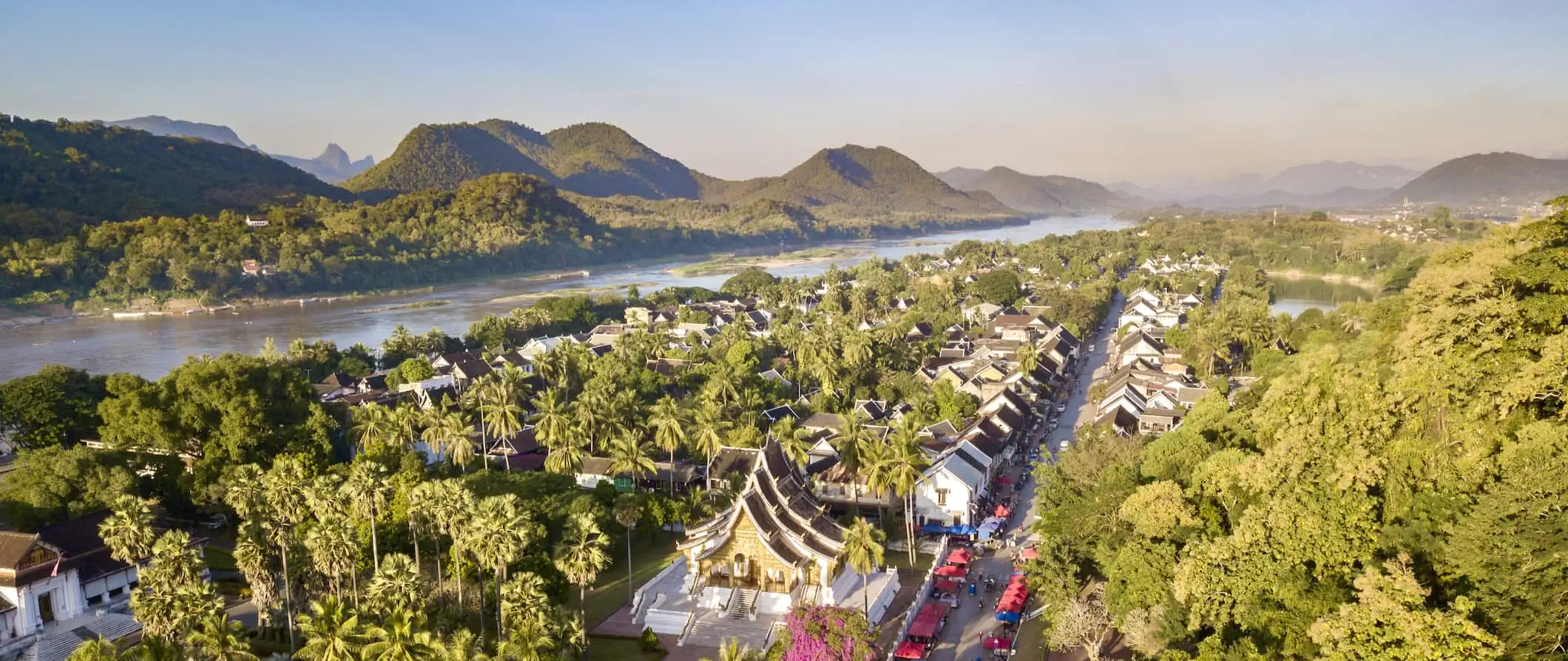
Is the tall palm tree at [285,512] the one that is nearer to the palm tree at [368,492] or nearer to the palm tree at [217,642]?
the palm tree at [368,492]

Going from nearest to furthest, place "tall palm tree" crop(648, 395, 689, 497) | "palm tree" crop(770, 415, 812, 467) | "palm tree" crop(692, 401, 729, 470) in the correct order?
"palm tree" crop(770, 415, 812, 467) < "palm tree" crop(692, 401, 729, 470) < "tall palm tree" crop(648, 395, 689, 497)

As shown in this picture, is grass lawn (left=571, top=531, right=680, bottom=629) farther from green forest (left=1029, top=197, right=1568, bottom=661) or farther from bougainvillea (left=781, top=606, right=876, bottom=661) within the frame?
green forest (left=1029, top=197, right=1568, bottom=661)

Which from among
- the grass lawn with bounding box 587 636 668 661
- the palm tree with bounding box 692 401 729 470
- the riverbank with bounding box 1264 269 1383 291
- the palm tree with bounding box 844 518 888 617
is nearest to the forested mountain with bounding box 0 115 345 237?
the palm tree with bounding box 692 401 729 470

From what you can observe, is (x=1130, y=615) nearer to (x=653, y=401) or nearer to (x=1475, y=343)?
(x=1475, y=343)

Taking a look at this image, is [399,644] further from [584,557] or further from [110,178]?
[110,178]

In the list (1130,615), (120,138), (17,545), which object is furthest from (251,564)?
(120,138)

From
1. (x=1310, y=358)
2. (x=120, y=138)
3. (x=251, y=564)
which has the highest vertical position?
(x=120, y=138)

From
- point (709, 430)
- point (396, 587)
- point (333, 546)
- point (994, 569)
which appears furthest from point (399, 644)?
point (709, 430)
